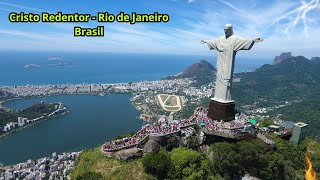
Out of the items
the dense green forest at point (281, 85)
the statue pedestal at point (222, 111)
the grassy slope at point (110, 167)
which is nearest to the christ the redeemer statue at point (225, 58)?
the statue pedestal at point (222, 111)

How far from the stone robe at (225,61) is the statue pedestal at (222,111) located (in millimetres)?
220

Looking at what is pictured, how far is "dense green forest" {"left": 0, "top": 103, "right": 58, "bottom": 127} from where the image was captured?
49469 mm

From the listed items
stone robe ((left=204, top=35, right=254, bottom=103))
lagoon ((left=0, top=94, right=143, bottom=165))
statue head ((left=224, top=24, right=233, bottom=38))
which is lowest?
lagoon ((left=0, top=94, right=143, bottom=165))

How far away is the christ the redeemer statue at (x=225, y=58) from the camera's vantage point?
13.0 meters

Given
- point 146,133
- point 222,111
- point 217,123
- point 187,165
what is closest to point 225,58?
point 222,111

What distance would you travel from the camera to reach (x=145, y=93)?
80.9 m

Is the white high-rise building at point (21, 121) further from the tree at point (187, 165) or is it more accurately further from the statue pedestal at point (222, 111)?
the tree at point (187, 165)

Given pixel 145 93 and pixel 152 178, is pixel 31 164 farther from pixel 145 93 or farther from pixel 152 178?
pixel 145 93

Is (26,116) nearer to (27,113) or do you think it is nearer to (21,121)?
(27,113)

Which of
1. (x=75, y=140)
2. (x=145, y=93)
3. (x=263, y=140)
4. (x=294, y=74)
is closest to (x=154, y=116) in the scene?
(x=75, y=140)

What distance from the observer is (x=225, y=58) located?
13227 mm

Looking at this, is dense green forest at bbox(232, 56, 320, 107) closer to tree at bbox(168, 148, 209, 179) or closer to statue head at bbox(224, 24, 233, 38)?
statue head at bbox(224, 24, 233, 38)

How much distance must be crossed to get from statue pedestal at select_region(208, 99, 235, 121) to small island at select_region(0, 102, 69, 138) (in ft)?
129

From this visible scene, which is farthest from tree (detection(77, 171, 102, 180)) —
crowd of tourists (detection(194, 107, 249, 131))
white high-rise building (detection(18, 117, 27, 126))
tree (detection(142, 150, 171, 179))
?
white high-rise building (detection(18, 117, 27, 126))
